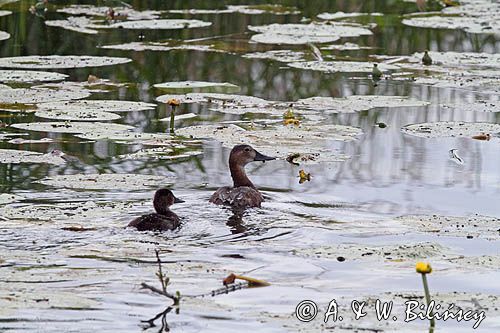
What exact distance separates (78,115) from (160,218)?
3368mm

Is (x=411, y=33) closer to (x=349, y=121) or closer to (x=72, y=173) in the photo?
(x=349, y=121)

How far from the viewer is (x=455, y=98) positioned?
11367 millimetres

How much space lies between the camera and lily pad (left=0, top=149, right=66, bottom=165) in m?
8.58

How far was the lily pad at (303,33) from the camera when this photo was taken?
552 inches

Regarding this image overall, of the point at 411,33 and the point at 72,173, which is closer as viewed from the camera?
the point at 72,173

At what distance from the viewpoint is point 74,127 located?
32.0ft

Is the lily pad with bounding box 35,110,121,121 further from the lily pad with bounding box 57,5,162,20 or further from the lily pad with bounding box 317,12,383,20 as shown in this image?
the lily pad with bounding box 317,12,383,20

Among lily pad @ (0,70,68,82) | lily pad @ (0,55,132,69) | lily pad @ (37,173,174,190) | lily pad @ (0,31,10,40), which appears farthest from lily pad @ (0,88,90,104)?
lily pad @ (0,31,10,40)

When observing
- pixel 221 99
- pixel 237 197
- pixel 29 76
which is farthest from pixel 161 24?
pixel 237 197

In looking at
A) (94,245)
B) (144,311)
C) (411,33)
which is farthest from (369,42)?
(144,311)

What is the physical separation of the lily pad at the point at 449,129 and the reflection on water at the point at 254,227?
0.25 feet

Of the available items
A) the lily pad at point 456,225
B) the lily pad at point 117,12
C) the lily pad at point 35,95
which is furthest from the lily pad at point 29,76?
the lily pad at point 456,225

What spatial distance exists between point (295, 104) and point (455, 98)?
4.97ft

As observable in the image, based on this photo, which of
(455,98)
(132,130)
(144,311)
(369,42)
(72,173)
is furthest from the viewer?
(369,42)
